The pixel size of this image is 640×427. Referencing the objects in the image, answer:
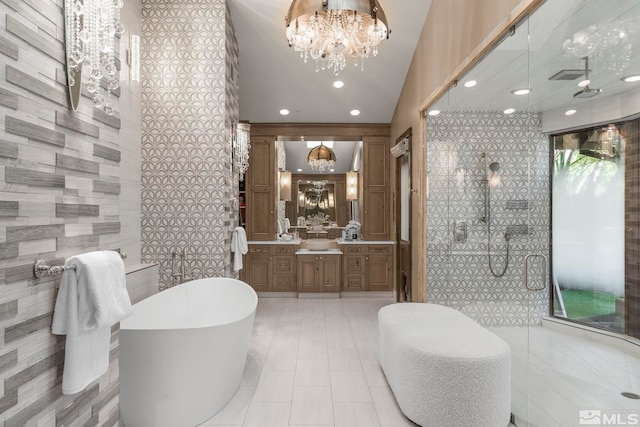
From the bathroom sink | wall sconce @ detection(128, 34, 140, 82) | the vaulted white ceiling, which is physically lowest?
the bathroom sink

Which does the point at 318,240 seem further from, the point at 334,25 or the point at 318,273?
the point at 334,25

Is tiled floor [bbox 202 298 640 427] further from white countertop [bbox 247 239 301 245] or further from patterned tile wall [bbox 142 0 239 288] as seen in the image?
white countertop [bbox 247 239 301 245]

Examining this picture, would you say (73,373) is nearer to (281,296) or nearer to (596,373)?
(596,373)

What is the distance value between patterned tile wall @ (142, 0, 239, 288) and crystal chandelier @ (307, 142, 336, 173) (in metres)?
3.09

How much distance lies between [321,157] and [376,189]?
122 cm

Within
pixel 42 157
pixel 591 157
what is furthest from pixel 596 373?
pixel 42 157

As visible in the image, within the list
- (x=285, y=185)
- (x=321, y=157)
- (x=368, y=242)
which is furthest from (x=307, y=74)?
(x=368, y=242)

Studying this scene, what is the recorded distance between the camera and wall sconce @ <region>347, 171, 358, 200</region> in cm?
646

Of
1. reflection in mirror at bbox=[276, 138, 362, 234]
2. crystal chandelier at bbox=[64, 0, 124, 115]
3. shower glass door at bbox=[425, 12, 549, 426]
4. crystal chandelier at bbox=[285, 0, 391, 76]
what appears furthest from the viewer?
reflection in mirror at bbox=[276, 138, 362, 234]

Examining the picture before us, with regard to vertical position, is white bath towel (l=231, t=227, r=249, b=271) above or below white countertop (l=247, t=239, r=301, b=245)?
above

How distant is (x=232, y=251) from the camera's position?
3.95 metres

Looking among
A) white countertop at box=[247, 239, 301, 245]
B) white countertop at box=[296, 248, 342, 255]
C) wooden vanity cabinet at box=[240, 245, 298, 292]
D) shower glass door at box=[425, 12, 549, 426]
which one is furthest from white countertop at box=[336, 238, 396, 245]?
shower glass door at box=[425, 12, 549, 426]

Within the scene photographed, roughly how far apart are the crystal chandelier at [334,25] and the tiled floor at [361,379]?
253 cm

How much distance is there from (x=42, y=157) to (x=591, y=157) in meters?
2.35
